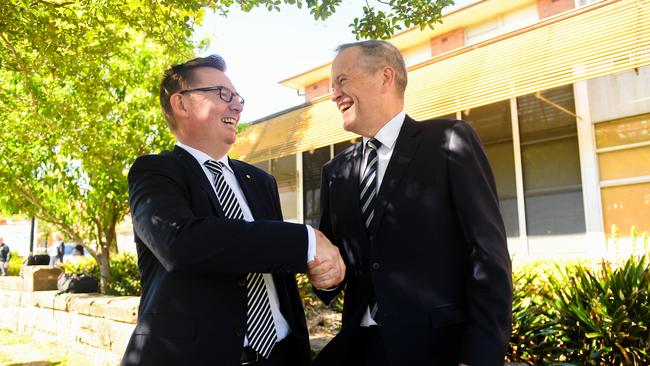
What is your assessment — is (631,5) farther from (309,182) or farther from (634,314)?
(309,182)

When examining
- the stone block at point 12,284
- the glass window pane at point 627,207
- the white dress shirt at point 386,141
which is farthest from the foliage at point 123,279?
the glass window pane at point 627,207

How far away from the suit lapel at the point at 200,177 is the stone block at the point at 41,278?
8.88 metres

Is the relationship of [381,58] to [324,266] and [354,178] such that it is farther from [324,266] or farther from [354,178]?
[324,266]

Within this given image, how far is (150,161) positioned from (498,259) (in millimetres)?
1496

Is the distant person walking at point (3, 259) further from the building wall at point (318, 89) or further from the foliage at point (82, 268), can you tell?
the building wall at point (318, 89)

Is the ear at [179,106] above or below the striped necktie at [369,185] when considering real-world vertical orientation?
above

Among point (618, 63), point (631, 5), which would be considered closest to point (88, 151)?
point (618, 63)

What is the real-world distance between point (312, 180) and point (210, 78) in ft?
46.6

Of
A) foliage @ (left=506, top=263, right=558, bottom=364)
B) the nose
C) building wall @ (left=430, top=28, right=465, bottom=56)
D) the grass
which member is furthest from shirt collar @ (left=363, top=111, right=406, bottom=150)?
building wall @ (left=430, top=28, right=465, bottom=56)

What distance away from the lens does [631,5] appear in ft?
27.0

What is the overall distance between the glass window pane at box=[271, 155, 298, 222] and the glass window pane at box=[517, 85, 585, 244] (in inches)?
323

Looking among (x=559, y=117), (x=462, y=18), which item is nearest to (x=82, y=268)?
(x=559, y=117)

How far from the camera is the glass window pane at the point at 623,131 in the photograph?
1025cm

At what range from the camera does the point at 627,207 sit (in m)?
10.3
